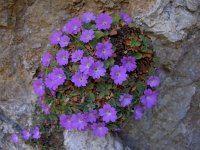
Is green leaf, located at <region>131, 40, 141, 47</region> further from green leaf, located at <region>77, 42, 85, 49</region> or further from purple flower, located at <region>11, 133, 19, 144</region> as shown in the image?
purple flower, located at <region>11, 133, 19, 144</region>

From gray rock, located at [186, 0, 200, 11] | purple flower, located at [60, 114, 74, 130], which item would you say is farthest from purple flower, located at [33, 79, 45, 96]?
gray rock, located at [186, 0, 200, 11]

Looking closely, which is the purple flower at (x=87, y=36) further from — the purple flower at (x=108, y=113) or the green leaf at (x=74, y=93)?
the purple flower at (x=108, y=113)

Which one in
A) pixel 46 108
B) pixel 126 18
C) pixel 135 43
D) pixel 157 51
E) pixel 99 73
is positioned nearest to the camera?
pixel 99 73

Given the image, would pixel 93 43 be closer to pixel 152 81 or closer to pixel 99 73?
pixel 99 73

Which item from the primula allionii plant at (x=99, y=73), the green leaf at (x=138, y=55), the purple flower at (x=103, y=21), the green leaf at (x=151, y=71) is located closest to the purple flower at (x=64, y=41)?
the primula allionii plant at (x=99, y=73)

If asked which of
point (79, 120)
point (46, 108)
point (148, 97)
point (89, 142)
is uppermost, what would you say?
point (148, 97)

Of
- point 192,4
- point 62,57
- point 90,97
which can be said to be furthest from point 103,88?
point 192,4

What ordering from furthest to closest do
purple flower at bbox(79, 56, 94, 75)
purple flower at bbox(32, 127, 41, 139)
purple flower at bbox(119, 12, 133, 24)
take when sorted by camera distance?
purple flower at bbox(32, 127, 41, 139) < purple flower at bbox(119, 12, 133, 24) < purple flower at bbox(79, 56, 94, 75)
